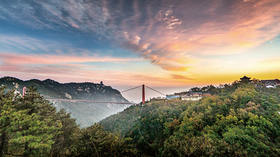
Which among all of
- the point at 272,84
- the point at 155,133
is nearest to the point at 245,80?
the point at 272,84

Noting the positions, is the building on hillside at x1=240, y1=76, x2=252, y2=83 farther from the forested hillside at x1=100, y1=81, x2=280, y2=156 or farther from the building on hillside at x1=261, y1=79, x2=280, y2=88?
the forested hillside at x1=100, y1=81, x2=280, y2=156

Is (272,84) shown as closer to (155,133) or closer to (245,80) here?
(245,80)

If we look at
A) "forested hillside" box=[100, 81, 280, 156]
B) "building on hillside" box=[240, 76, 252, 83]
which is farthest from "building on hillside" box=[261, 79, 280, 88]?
"forested hillside" box=[100, 81, 280, 156]

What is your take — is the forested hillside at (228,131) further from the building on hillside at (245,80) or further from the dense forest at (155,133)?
the building on hillside at (245,80)

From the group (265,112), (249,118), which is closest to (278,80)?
(265,112)

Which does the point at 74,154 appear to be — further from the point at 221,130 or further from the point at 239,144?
the point at 221,130

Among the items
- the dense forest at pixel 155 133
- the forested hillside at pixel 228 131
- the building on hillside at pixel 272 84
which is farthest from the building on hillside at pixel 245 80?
the forested hillside at pixel 228 131

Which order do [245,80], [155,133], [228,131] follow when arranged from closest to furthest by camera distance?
1. [228,131]
2. [155,133]
3. [245,80]

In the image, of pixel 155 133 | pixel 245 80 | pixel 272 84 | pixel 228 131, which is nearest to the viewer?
pixel 228 131

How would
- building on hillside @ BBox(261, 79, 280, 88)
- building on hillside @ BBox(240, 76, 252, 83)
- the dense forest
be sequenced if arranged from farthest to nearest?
building on hillside @ BBox(240, 76, 252, 83), building on hillside @ BBox(261, 79, 280, 88), the dense forest
